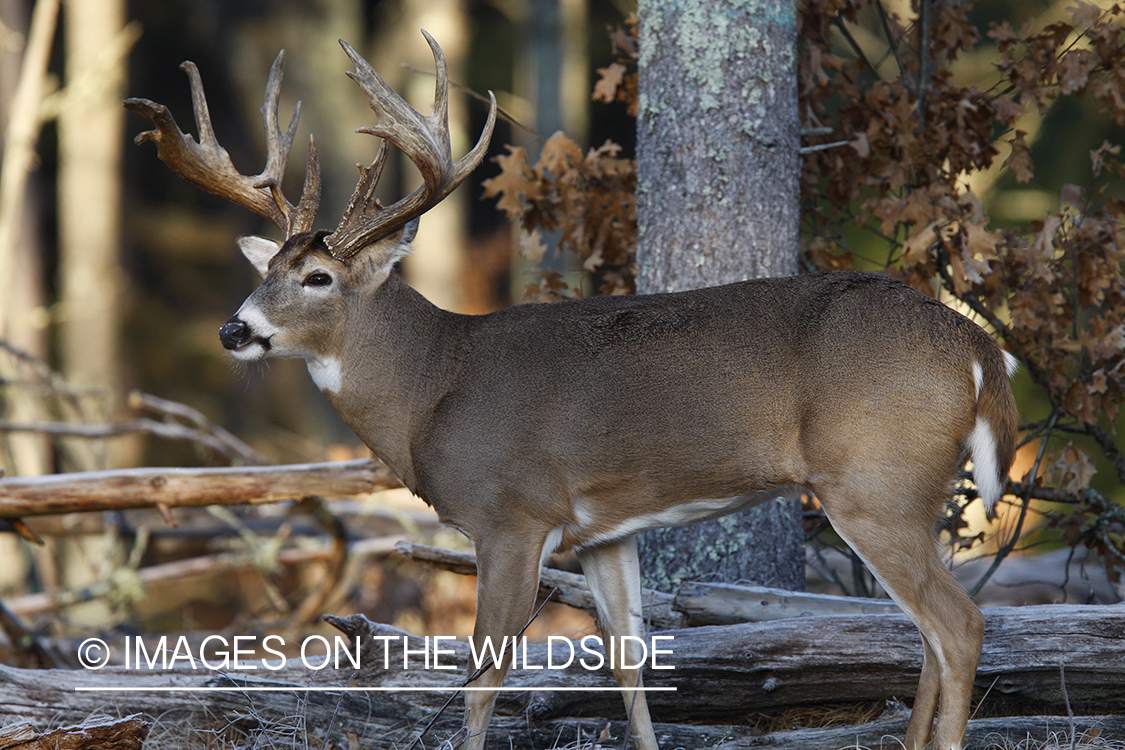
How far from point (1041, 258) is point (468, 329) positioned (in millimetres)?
2653

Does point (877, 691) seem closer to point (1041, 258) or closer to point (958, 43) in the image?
point (1041, 258)

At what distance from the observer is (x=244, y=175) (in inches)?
185

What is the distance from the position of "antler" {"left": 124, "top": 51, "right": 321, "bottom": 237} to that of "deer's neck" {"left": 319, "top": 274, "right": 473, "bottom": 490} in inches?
20.0

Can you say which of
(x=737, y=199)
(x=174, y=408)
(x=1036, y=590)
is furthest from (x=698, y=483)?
(x=1036, y=590)

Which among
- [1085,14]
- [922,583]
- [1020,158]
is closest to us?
[922,583]

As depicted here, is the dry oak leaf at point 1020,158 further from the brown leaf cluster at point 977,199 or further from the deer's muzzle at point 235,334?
the deer's muzzle at point 235,334

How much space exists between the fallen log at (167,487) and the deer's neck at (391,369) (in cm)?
107

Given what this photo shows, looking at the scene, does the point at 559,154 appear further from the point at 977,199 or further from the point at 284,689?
the point at 284,689

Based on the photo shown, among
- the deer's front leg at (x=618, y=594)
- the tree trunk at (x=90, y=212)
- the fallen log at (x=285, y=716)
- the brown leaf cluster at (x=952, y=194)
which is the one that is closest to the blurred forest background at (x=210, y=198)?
the tree trunk at (x=90, y=212)

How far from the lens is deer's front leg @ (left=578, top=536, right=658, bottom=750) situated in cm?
423

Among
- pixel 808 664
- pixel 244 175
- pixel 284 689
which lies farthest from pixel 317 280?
pixel 808 664

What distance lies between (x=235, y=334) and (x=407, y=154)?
0.90 meters

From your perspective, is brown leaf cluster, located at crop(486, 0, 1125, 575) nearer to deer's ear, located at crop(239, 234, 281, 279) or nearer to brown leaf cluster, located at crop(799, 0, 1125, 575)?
brown leaf cluster, located at crop(799, 0, 1125, 575)

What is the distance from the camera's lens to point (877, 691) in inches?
167
